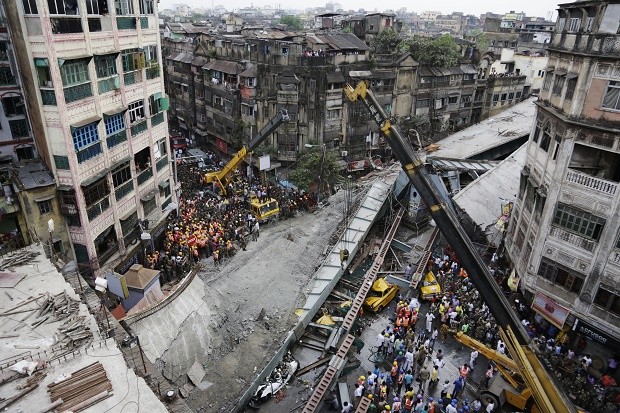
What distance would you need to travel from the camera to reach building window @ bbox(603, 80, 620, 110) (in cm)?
2014

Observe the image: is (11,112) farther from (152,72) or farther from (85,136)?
(152,72)

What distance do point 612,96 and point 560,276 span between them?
10004 millimetres

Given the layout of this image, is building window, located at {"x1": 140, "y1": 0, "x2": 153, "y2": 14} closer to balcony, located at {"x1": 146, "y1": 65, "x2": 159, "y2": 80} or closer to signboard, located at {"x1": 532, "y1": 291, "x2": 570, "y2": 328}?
balcony, located at {"x1": 146, "y1": 65, "x2": 159, "y2": 80}

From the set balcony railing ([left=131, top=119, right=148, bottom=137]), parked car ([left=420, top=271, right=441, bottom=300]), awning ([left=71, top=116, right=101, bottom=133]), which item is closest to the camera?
awning ([left=71, top=116, right=101, bottom=133])

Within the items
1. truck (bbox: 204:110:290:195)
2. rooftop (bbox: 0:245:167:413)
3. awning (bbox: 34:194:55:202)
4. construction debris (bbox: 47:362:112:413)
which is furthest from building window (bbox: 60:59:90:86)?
truck (bbox: 204:110:290:195)

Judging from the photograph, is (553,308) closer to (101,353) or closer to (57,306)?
(101,353)

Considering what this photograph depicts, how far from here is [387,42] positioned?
2414 inches

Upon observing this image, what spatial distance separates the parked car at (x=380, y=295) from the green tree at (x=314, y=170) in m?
17.2

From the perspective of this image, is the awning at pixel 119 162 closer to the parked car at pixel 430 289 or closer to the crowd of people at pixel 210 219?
the crowd of people at pixel 210 219

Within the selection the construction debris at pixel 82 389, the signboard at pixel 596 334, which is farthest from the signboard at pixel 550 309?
the construction debris at pixel 82 389

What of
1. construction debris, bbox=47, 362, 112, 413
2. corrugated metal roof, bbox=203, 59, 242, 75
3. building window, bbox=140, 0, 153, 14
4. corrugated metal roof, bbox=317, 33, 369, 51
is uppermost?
building window, bbox=140, 0, 153, 14

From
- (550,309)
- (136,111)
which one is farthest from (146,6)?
(550,309)

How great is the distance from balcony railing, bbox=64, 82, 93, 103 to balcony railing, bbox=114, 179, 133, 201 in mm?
6388

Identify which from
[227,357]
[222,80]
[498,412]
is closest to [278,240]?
[227,357]
